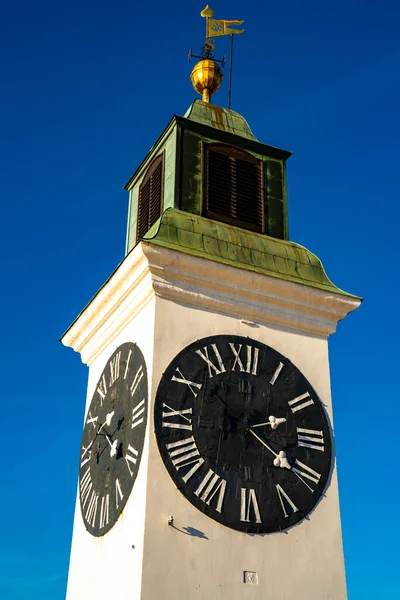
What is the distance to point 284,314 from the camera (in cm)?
1320

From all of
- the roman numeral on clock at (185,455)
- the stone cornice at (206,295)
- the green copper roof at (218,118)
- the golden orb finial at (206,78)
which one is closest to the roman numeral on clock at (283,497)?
the roman numeral on clock at (185,455)

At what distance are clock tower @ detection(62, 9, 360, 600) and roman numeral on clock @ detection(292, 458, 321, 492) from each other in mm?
16

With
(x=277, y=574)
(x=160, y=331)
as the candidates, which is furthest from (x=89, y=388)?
(x=277, y=574)

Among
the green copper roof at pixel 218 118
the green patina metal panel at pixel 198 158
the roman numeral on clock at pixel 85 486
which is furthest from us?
the green copper roof at pixel 218 118

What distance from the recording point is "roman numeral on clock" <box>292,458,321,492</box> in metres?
12.0

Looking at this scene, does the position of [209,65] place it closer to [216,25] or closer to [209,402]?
[216,25]

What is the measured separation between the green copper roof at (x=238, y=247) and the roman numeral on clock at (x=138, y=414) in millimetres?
2118

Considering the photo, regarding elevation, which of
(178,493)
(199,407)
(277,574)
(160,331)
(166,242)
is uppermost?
(166,242)

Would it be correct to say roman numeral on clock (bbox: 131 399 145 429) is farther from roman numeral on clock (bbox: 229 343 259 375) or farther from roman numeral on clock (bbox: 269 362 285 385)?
roman numeral on clock (bbox: 269 362 285 385)

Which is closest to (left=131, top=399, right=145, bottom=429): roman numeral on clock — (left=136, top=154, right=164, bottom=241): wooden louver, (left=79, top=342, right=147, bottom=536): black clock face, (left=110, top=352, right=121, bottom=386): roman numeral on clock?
(left=79, top=342, right=147, bottom=536): black clock face

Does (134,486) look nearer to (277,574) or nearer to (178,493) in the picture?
(178,493)

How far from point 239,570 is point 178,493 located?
1132 millimetres

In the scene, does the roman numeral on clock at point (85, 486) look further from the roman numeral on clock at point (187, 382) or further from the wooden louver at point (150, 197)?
the wooden louver at point (150, 197)

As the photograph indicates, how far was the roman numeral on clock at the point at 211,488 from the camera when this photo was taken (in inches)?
442
